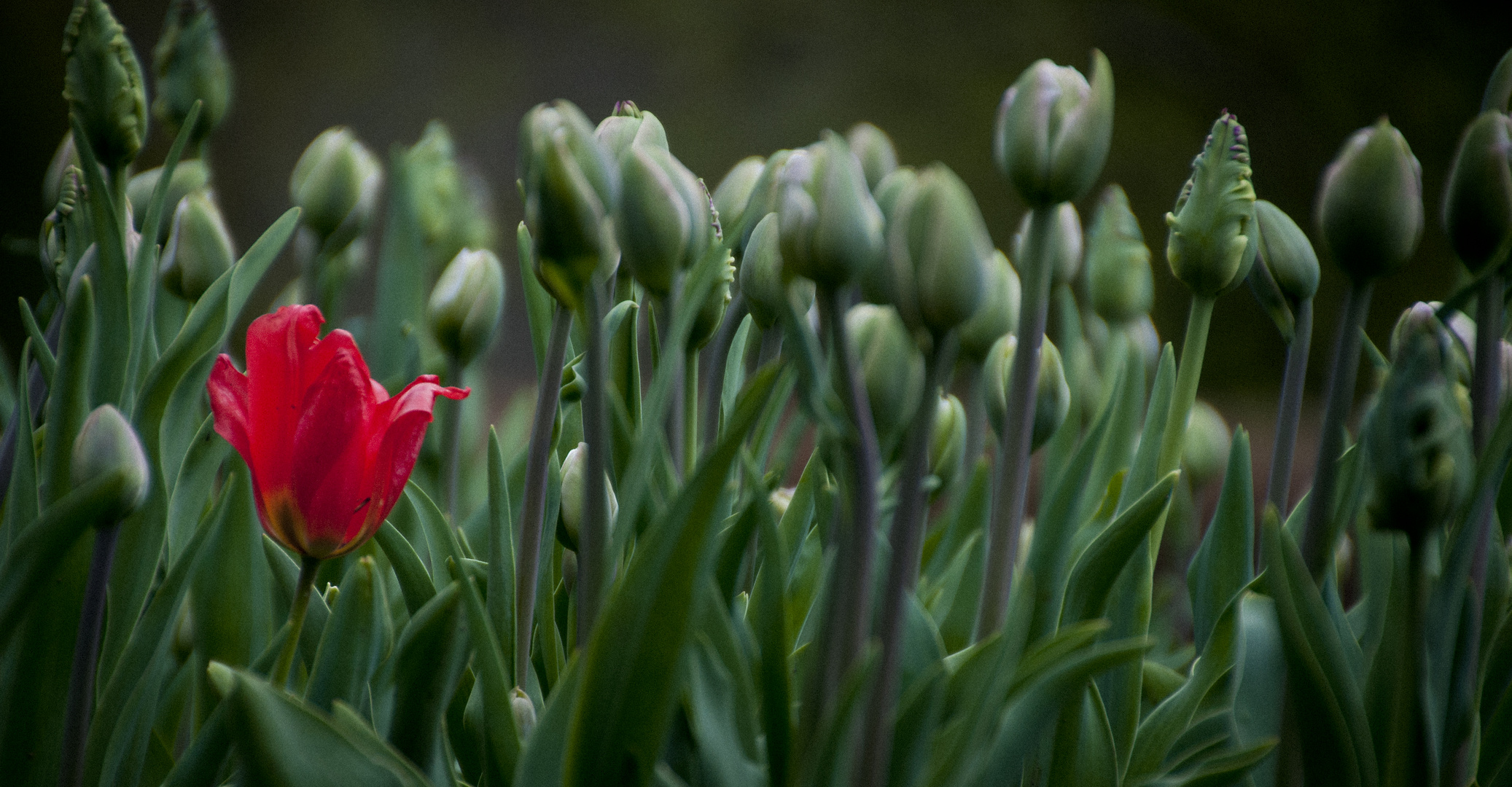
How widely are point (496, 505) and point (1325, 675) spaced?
253 millimetres

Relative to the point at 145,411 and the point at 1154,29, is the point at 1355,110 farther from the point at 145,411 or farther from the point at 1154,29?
the point at 145,411

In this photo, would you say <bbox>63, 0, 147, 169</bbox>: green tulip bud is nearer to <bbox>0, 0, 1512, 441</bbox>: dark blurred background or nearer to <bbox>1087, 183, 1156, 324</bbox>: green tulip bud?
<bbox>1087, 183, 1156, 324</bbox>: green tulip bud

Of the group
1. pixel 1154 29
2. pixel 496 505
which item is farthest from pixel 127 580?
pixel 1154 29

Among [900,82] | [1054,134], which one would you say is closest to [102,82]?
[1054,134]

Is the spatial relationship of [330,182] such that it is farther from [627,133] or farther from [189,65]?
[627,133]

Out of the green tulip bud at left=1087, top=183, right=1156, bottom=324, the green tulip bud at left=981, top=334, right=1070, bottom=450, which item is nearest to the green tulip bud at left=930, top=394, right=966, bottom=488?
the green tulip bud at left=981, top=334, right=1070, bottom=450

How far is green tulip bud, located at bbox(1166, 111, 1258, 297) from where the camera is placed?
1.10ft

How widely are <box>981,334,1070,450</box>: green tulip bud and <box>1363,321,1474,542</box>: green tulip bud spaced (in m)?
0.16

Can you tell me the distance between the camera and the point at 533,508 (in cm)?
32

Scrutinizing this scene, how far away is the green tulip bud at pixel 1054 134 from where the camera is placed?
272 mm

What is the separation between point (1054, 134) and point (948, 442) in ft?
0.70

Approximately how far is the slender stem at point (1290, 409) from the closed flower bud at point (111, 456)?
0.35m

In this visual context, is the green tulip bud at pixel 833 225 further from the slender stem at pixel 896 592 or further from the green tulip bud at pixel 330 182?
the green tulip bud at pixel 330 182

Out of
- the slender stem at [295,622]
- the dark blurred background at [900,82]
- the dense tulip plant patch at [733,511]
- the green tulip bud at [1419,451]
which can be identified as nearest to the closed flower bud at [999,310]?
the dense tulip plant patch at [733,511]
